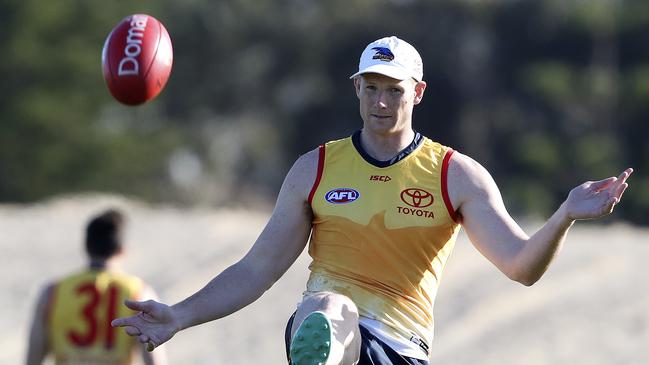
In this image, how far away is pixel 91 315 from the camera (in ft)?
28.9

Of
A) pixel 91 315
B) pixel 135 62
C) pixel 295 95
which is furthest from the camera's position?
pixel 295 95

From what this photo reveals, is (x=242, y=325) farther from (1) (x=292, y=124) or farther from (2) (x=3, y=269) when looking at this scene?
(1) (x=292, y=124)

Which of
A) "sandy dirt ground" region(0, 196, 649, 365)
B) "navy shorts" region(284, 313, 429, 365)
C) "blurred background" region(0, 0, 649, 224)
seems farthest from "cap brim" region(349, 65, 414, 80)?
"blurred background" region(0, 0, 649, 224)

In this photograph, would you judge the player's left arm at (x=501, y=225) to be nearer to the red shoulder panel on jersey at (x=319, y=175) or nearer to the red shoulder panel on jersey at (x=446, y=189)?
the red shoulder panel on jersey at (x=446, y=189)

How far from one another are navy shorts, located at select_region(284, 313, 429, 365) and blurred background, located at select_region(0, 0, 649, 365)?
1565cm

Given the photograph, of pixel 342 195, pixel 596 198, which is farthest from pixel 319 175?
pixel 596 198

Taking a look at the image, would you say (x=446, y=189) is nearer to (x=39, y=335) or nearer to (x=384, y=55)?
(x=384, y=55)

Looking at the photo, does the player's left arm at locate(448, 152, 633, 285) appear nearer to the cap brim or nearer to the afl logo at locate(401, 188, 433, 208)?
the afl logo at locate(401, 188, 433, 208)

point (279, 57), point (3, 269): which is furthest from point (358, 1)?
point (3, 269)

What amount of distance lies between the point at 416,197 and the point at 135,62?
183cm

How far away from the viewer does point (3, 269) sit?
20922 millimetres

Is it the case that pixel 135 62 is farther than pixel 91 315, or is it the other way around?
pixel 91 315

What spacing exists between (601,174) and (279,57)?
14.8 metres

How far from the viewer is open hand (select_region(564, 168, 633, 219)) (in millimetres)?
5922
